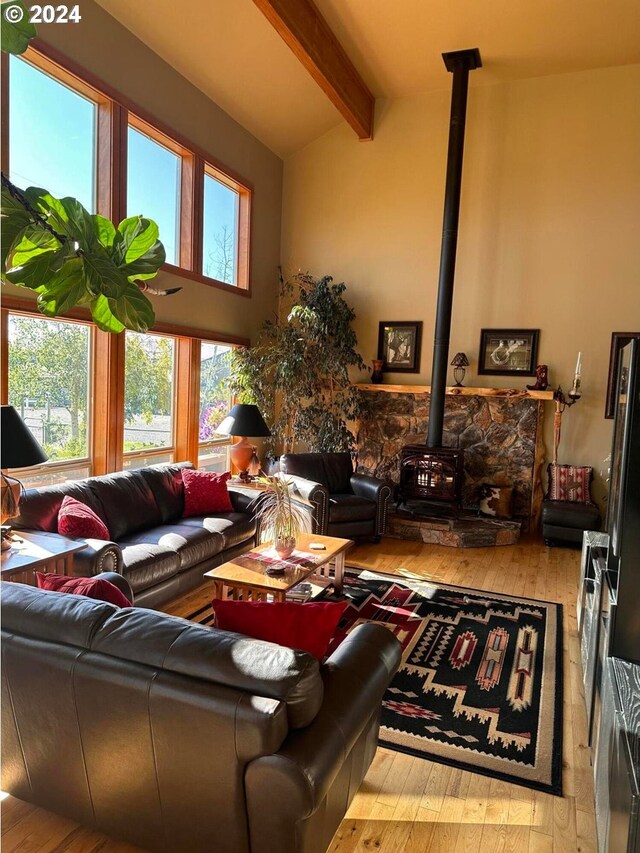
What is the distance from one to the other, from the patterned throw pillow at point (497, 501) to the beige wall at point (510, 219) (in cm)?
76

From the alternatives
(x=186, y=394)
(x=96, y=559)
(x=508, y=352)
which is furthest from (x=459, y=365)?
(x=96, y=559)

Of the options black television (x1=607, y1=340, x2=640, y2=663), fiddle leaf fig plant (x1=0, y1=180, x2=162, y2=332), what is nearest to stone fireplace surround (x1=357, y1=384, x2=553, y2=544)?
black television (x1=607, y1=340, x2=640, y2=663)

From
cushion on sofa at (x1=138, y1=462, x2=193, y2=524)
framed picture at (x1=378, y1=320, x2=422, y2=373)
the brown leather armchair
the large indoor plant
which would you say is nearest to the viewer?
cushion on sofa at (x1=138, y1=462, x2=193, y2=524)

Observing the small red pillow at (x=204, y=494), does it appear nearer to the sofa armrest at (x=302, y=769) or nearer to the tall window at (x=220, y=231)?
the tall window at (x=220, y=231)

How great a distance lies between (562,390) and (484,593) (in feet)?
9.35

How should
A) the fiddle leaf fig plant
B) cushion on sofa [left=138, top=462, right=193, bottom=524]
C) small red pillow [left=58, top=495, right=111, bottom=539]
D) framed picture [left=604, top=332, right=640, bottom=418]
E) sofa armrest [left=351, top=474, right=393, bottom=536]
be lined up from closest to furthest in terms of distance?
the fiddle leaf fig plant < small red pillow [left=58, top=495, right=111, bottom=539] < cushion on sofa [left=138, top=462, right=193, bottom=524] < sofa armrest [left=351, top=474, right=393, bottom=536] < framed picture [left=604, top=332, right=640, bottom=418]

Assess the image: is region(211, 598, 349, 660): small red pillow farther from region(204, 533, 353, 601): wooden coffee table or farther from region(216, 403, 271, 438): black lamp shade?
region(216, 403, 271, 438): black lamp shade

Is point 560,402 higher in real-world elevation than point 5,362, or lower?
lower

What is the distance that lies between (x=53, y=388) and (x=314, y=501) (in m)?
2.31

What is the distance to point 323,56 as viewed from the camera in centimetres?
535

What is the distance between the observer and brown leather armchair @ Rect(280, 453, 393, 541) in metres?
5.15

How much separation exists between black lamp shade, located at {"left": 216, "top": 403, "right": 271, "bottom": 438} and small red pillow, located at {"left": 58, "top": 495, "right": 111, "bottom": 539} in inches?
83.4

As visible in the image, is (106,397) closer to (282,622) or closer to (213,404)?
(213,404)

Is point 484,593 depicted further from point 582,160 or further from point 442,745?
point 582,160
